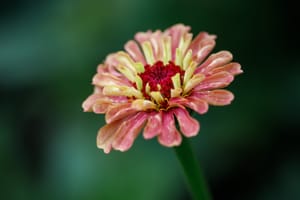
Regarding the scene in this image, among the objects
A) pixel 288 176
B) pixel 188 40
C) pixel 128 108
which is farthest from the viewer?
pixel 288 176

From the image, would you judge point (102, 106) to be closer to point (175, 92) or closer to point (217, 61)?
point (175, 92)

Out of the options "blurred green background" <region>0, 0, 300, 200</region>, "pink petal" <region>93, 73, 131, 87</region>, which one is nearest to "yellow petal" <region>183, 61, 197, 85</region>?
"pink petal" <region>93, 73, 131, 87</region>

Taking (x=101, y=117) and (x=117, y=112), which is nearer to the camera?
(x=117, y=112)

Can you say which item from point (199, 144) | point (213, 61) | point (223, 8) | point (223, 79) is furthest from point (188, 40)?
point (223, 8)

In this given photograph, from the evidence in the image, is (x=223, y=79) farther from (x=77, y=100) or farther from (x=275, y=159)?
(x=77, y=100)

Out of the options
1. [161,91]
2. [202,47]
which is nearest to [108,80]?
[161,91]

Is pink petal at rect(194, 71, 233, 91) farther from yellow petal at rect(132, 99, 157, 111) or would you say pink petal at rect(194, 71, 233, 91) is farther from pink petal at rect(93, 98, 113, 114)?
pink petal at rect(93, 98, 113, 114)
